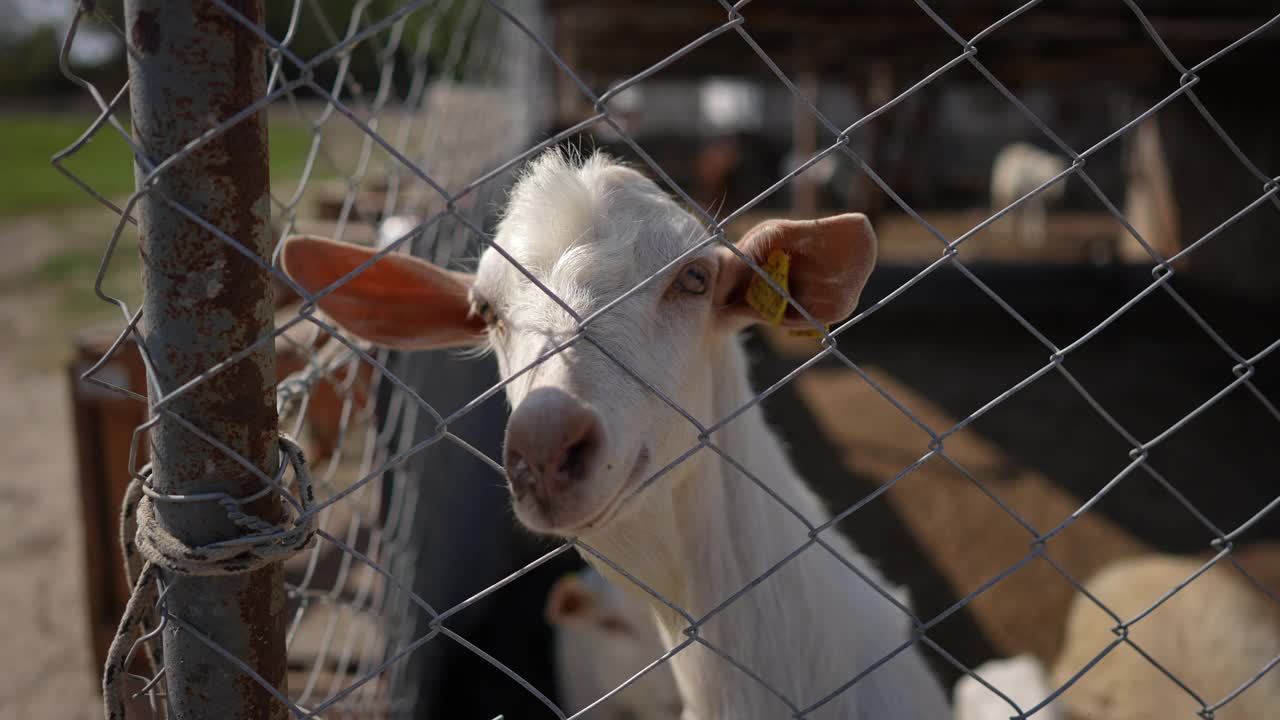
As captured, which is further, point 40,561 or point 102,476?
point 40,561

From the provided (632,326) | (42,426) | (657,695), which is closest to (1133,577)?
(657,695)

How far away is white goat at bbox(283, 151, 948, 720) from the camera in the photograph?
4.78ft

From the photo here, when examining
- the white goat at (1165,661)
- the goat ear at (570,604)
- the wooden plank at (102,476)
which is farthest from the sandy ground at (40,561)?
the white goat at (1165,661)

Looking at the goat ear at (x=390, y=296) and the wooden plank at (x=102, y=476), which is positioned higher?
the goat ear at (x=390, y=296)

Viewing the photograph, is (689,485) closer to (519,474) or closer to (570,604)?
(519,474)

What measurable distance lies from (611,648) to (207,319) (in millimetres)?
2696

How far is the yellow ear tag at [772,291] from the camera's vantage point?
1.52 meters

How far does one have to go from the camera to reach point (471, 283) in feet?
5.88

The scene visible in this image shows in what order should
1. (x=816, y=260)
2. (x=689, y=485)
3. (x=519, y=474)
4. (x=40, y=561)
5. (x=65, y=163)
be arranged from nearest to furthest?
1. (x=519, y=474)
2. (x=816, y=260)
3. (x=689, y=485)
4. (x=40, y=561)
5. (x=65, y=163)

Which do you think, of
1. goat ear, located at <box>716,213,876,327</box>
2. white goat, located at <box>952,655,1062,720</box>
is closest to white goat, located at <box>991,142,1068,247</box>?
white goat, located at <box>952,655,1062,720</box>

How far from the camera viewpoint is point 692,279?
1581 millimetres

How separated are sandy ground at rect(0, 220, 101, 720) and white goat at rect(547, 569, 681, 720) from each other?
166cm

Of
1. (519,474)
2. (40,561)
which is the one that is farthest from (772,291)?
(40,561)

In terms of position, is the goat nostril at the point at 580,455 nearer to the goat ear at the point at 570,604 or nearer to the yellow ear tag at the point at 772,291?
the yellow ear tag at the point at 772,291
